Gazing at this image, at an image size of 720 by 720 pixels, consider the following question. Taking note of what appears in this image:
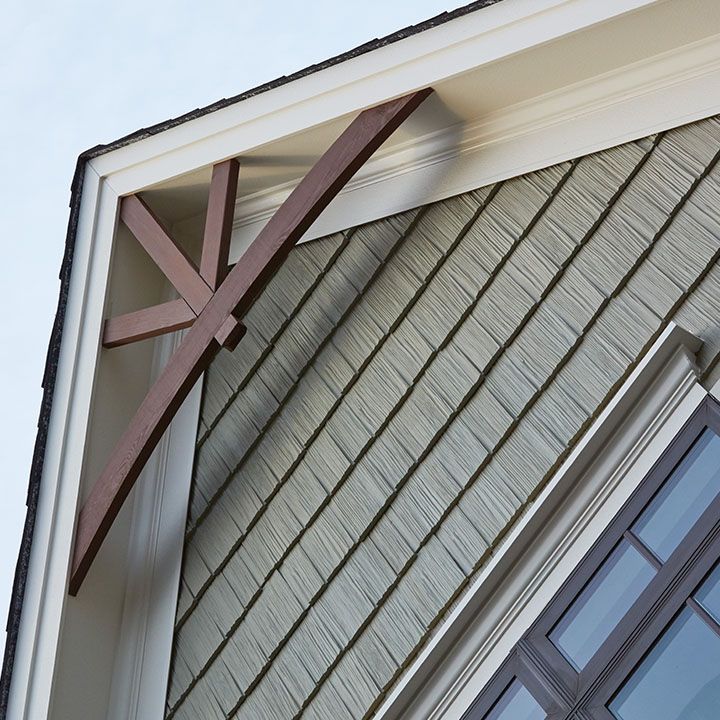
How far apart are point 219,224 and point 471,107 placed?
36.3 inches

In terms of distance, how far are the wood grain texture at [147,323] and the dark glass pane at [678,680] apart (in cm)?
181

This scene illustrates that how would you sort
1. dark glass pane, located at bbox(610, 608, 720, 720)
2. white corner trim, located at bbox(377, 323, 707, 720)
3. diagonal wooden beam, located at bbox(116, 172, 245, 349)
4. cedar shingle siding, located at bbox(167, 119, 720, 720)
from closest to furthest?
dark glass pane, located at bbox(610, 608, 720, 720), white corner trim, located at bbox(377, 323, 707, 720), cedar shingle siding, located at bbox(167, 119, 720, 720), diagonal wooden beam, located at bbox(116, 172, 245, 349)

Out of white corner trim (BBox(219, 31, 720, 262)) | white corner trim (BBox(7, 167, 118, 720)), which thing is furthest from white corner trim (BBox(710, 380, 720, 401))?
white corner trim (BBox(7, 167, 118, 720))

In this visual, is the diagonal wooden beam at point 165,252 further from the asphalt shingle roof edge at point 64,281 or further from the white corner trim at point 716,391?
the white corner trim at point 716,391

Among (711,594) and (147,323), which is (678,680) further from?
(147,323)

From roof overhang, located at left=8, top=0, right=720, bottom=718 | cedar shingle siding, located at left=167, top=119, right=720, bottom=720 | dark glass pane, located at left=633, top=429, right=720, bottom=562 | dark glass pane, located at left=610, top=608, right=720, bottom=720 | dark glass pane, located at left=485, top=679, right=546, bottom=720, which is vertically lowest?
dark glass pane, located at left=610, top=608, right=720, bottom=720

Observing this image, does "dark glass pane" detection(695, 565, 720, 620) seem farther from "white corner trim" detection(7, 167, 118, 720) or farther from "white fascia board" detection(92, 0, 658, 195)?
"white corner trim" detection(7, 167, 118, 720)

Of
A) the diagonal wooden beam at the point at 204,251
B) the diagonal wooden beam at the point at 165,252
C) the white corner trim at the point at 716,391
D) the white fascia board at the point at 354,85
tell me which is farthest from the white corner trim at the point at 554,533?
the diagonal wooden beam at the point at 165,252

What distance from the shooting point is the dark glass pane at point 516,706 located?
2.72 meters

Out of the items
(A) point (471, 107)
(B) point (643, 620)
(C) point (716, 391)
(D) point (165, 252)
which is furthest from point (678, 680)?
(D) point (165, 252)

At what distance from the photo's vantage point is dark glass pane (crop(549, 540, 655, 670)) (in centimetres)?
271

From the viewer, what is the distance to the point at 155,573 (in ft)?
11.9

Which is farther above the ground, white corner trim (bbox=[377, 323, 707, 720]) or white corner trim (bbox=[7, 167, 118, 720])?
white corner trim (bbox=[7, 167, 118, 720])

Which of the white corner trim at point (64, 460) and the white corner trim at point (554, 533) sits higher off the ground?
the white corner trim at point (64, 460)
